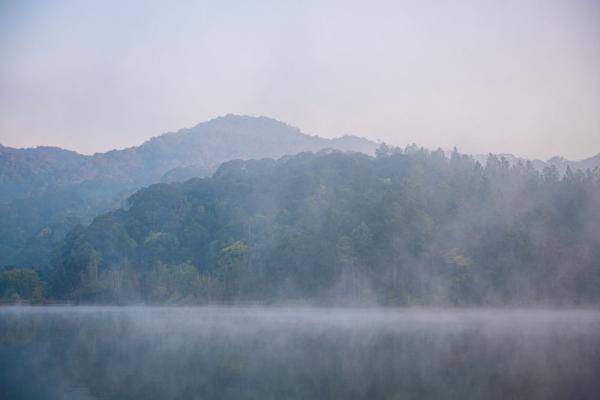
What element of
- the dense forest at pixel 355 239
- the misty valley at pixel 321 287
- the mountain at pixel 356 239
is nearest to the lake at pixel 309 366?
the misty valley at pixel 321 287

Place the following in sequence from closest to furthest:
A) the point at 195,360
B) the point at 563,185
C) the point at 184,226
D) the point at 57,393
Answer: the point at 57,393
the point at 195,360
the point at 563,185
the point at 184,226

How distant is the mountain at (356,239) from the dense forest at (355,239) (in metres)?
0.17

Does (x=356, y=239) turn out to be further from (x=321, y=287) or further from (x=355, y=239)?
(x=321, y=287)

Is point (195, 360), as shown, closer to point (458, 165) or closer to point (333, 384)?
point (333, 384)

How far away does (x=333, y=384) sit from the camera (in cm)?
1683

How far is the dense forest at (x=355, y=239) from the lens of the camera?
207 ft

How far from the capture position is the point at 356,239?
70500mm

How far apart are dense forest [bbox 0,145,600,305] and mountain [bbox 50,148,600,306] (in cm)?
17

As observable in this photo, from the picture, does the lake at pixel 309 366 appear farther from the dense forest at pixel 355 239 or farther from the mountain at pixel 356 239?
→ the dense forest at pixel 355 239

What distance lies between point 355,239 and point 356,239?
27 centimetres

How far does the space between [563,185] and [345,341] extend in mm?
53760

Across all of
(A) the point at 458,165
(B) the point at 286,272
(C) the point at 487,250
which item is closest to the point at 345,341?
(C) the point at 487,250

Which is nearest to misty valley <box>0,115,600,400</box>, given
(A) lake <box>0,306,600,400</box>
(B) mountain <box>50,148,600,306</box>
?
(A) lake <box>0,306,600,400</box>

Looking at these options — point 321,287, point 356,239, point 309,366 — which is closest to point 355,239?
point 356,239
